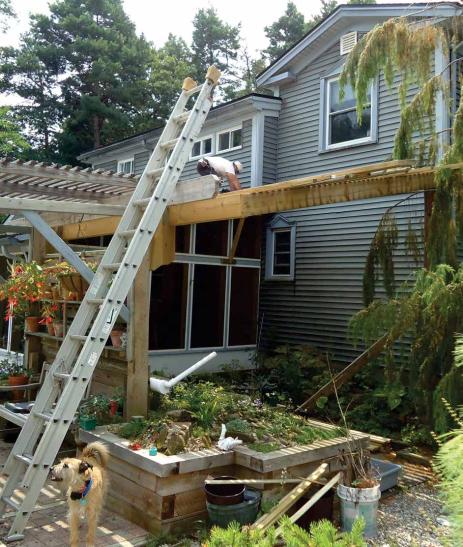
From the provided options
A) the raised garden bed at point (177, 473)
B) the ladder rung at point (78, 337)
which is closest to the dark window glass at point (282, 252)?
the raised garden bed at point (177, 473)

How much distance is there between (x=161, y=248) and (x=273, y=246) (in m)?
6.44

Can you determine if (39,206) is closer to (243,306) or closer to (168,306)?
(168,306)

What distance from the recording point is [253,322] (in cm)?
1103

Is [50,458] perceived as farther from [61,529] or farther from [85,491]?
[61,529]

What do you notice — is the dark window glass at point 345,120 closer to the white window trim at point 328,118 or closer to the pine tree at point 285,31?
the white window trim at point 328,118

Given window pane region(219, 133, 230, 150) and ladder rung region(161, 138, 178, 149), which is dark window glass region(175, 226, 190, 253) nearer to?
window pane region(219, 133, 230, 150)

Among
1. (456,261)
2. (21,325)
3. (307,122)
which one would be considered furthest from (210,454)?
(307,122)

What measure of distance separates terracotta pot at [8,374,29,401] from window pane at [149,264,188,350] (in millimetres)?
2722

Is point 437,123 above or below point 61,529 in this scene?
above

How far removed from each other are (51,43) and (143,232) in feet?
108

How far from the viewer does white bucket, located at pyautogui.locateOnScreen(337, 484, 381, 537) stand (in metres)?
4.21

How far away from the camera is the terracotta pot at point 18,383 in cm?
700

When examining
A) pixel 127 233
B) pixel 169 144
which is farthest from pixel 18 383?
pixel 169 144

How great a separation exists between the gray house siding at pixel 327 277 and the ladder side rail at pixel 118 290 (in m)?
5.54
